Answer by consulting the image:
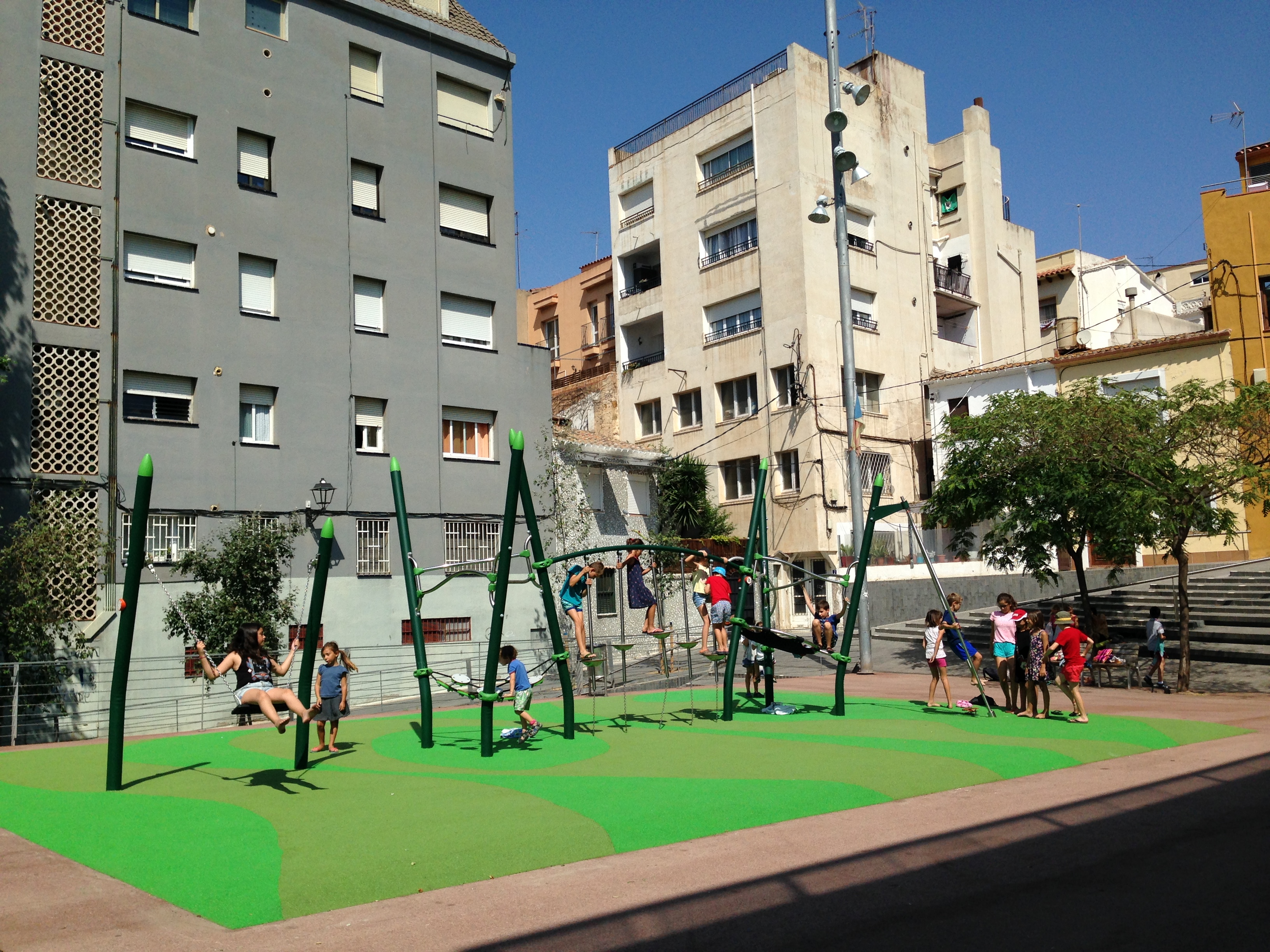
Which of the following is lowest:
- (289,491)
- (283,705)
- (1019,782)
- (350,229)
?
(1019,782)

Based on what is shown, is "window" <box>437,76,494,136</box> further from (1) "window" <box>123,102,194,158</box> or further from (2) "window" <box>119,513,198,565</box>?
(2) "window" <box>119,513,198,565</box>

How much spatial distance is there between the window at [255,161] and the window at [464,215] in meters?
4.82

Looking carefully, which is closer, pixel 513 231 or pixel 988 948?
pixel 988 948

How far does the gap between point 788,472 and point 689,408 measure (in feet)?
18.4

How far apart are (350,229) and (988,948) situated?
81.3 feet

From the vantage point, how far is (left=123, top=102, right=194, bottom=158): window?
2417cm

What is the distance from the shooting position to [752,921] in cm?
671

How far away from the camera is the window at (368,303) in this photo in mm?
27219

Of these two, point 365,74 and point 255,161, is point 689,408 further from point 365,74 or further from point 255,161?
point 255,161

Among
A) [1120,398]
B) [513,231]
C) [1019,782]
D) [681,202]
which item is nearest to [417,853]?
[1019,782]

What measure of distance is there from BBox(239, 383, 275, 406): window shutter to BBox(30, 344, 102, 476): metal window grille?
3.10 m

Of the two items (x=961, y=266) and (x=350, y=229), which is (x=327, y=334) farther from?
(x=961, y=266)

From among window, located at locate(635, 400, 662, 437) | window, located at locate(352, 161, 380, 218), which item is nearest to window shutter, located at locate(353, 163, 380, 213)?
window, located at locate(352, 161, 380, 218)

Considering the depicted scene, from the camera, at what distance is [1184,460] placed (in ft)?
73.0
